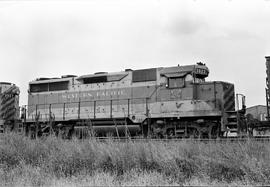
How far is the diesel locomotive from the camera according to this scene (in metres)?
11.5

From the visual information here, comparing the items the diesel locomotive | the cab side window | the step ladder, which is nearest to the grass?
the diesel locomotive

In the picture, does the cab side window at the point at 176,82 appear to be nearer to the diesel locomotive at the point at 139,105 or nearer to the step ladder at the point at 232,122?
the diesel locomotive at the point at 139,105

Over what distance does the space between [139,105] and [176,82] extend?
1865 millimetres

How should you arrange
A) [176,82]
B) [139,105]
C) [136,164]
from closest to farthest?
[136,164] → [176,82] → [139,105]

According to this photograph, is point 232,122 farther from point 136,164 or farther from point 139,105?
point 136,164

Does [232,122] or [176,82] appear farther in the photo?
[176,82]

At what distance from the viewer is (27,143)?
7.19 metres

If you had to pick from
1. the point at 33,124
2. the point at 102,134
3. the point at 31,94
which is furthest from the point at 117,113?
the point at 31,94

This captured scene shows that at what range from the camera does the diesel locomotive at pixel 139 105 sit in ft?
37.8

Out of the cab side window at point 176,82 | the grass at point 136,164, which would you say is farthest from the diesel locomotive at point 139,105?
the grass at point 136,164

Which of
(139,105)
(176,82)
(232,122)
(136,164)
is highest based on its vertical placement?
(176,82)

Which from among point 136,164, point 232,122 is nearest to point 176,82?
point 232,122

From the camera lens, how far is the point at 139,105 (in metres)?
13.0

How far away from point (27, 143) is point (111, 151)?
8.14 feet
